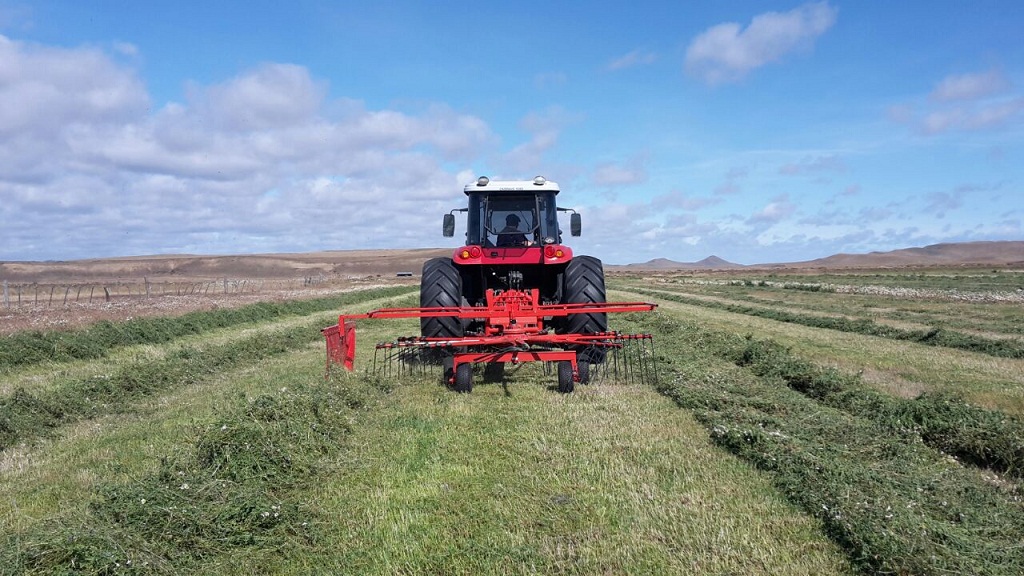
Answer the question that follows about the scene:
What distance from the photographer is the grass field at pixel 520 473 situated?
3453mm

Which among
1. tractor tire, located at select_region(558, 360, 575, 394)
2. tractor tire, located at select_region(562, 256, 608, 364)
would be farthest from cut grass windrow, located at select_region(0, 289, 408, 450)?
tractor tire, located at select_region(562, 256, 608, 364)

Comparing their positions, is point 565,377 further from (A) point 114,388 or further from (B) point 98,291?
(B) point 98,291

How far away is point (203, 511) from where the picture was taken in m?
3.79

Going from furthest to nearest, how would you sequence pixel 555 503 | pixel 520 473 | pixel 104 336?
pixel 104 336 < pixel 520 473 < pixel 555 503

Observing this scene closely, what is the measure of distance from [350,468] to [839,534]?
133 inches

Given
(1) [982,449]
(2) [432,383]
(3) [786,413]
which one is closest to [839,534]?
(1) [982,449]

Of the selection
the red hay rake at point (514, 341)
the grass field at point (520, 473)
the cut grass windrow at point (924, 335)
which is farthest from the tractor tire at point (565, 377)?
the cut grass windrow at point (924, 335)

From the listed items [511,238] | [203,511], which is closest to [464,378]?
[511,238]

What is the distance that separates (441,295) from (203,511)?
5495 mm

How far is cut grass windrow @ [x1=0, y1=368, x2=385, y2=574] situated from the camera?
321 cm

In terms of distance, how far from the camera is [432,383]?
8.57 m

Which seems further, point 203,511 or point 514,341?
point 514,341

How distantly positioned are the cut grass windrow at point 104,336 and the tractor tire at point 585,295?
853 centimetres

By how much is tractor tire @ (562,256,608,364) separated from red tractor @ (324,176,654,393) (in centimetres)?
1
